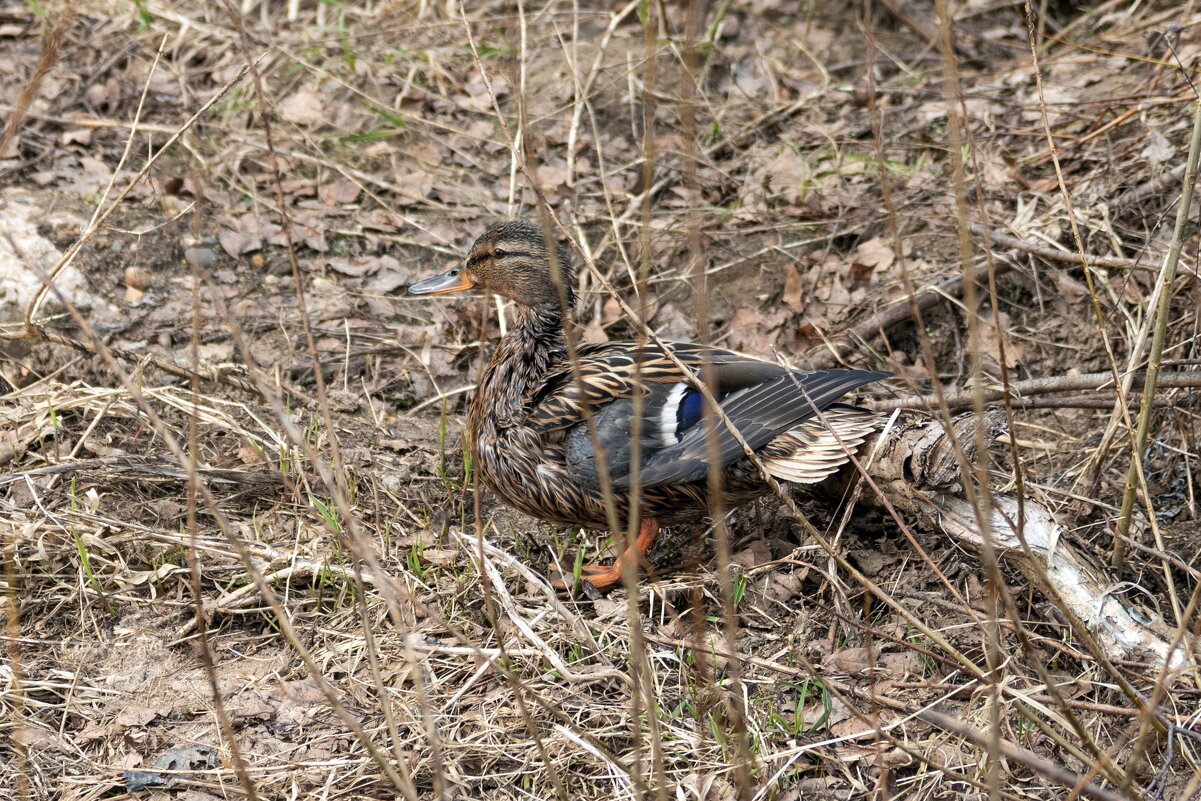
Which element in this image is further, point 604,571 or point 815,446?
point 604,571

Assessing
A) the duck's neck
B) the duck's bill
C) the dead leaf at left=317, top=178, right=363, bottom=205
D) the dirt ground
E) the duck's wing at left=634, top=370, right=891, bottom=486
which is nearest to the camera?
the dirt ground

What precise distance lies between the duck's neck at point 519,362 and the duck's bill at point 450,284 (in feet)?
0.79

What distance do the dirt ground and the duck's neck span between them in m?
0.36

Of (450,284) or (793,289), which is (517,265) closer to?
(450,284)

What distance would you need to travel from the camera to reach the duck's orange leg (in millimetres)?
3992

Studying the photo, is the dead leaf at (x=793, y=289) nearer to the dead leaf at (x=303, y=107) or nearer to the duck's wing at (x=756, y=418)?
the duck's wing at (x=756, y=418)

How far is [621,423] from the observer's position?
3.89m

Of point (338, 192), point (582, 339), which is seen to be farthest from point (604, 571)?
point (338, 192)


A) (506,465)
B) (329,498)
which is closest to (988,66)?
(506,465)

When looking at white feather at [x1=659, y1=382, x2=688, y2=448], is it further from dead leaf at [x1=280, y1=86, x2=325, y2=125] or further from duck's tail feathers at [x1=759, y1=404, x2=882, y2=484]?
dead leaf at [x1=280, y1=86, x2=325, y2=125]

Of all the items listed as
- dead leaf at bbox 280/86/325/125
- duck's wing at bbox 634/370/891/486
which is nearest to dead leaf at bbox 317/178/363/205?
dead leaf at bbox 280/86/325/125

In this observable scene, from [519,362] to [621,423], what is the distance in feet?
1.97

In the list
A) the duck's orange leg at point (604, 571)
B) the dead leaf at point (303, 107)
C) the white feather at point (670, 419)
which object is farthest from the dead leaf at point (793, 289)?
the dead leaf at point (303, 107)

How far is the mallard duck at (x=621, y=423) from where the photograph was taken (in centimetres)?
381
